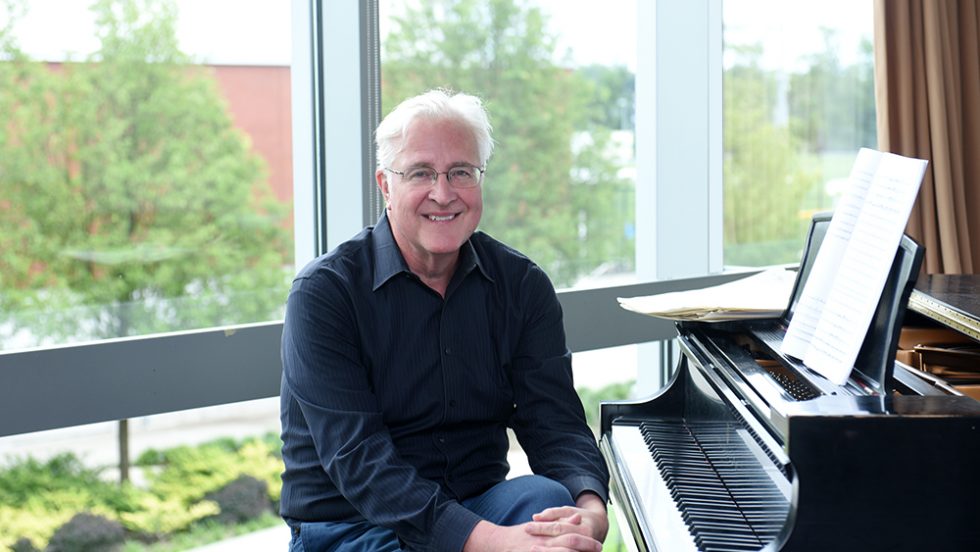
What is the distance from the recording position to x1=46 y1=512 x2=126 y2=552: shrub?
93.6 inches

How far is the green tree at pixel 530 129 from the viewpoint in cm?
297

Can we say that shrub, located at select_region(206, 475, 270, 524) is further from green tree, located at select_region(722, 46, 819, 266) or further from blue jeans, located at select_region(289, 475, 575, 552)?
green tree, located at select_region(722, 46, 819, 266)

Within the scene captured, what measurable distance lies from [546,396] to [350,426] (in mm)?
418

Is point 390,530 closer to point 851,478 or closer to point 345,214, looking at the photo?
point 851,478

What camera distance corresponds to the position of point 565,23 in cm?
327

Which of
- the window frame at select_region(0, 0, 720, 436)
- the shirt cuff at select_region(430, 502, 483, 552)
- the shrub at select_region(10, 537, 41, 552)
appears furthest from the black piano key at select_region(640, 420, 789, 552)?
the shrub at select_region(10, 537, 41, 552)

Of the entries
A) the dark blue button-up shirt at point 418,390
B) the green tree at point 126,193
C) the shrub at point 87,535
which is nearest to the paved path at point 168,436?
the shrub at point 87,535

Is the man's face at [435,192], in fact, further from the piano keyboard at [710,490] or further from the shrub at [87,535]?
the shrub at [87,535]

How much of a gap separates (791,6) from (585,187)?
1.13 metres

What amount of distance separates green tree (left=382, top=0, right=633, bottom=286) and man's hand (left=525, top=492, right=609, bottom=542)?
1.40 metres

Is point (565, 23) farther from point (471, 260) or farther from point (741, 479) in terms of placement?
point (741, 479)

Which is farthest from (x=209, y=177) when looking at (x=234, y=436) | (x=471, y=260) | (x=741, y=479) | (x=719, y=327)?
(x=741, y=479)

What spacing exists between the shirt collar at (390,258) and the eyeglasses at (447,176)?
125 millimetres

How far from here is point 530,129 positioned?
3.21 m
